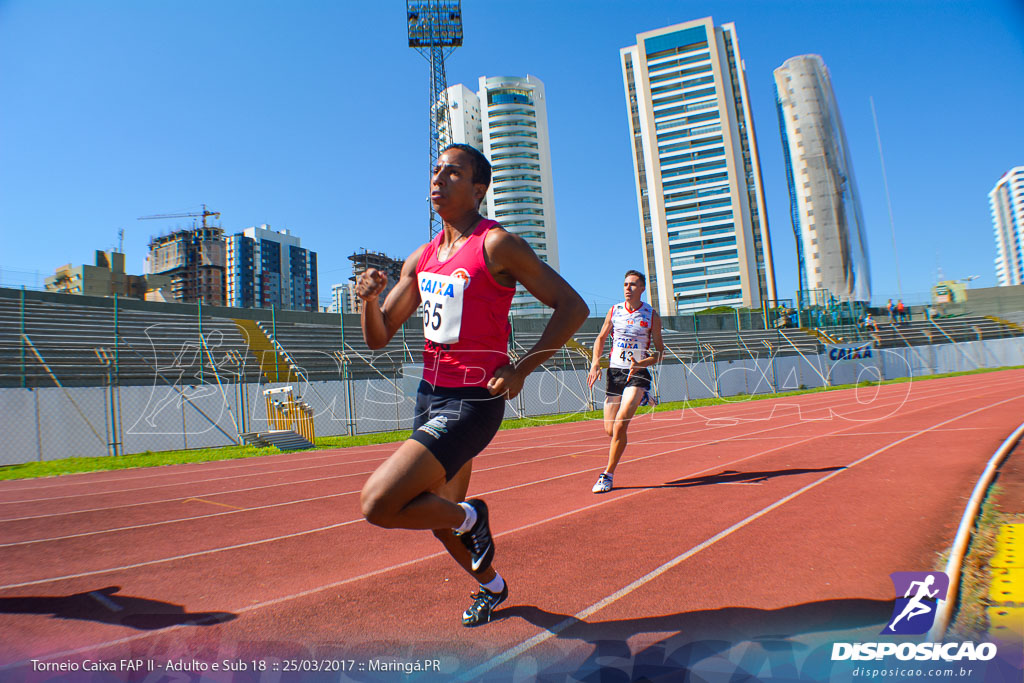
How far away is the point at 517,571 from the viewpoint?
10.3 feet

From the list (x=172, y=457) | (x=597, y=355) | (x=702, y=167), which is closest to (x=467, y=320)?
(x=597, y=355)

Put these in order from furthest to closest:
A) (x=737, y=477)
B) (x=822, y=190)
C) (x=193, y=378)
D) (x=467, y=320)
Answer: (x=822, y=190) → (x=193, y=378) → (x=737, y=477) → (x=467, y=320)

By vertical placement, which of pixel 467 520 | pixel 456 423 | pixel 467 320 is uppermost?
pixel 467 320

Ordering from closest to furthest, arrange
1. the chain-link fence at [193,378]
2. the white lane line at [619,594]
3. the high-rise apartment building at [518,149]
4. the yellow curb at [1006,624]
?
1. the yellow curb at [1006,624]
2. the white lane line at [619,594]
3. the chain-link fence at [193,378]
4. the high-rise apartment building at [518,149]

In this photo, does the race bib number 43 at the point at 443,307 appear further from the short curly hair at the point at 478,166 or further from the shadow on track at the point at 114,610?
the shadow on track at the point at 114,610

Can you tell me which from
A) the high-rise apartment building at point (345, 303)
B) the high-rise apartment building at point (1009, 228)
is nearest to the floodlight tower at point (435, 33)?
the high-rise apartment building at point (345, 303)

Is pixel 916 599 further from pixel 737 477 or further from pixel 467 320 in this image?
pixel 737 477

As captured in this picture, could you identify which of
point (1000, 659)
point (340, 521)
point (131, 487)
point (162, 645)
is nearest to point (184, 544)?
point (340, 521)

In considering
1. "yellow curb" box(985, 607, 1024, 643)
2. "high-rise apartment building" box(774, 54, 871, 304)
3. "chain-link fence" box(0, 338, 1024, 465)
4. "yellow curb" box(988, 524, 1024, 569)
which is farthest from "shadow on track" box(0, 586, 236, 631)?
"high-rise apartment building" box(774, 54, 871, 304)

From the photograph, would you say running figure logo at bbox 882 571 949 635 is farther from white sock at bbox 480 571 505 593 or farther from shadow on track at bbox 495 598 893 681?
white sock at bbox 480 571 505 593

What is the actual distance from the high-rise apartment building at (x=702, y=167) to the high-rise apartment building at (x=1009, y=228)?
138 feet

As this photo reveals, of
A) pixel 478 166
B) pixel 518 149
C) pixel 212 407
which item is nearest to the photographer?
pixel 478 166

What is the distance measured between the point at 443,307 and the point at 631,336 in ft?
12.3

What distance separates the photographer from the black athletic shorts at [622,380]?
5.70m
